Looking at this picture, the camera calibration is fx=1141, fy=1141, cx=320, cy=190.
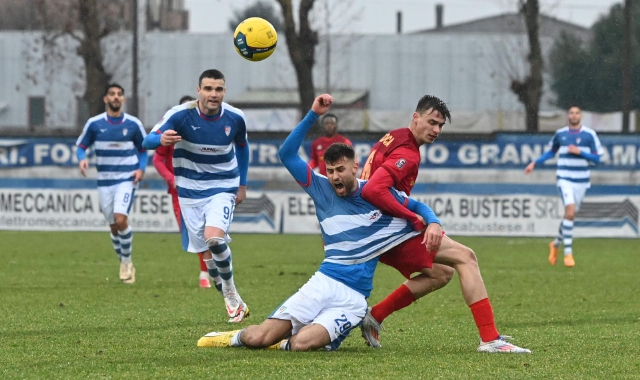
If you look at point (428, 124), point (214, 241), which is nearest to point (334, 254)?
point (428, 124)

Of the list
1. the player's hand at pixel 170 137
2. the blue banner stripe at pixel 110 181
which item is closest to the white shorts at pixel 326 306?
the player's hand at pixel 170 137

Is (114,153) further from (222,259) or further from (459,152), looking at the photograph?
(459,152)

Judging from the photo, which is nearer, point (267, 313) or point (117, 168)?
point (267, 313)

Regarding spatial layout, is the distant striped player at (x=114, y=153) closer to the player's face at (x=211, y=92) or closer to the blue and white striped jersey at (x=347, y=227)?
the player's face at (x=211, y=92)

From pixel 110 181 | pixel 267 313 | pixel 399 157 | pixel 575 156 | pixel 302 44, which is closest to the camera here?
pixel 399 157

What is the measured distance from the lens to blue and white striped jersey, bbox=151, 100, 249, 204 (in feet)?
31.5

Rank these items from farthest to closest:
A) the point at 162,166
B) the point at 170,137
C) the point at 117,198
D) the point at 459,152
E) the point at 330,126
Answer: the point at 459,152 < the point at 330,126 < the point at 117,198 < the point at 162,166 < the point at 170,137

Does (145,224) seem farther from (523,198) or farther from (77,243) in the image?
(523,198)

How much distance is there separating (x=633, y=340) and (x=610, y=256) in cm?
1039

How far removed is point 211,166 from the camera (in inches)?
386

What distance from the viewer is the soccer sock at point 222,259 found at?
9.45 m

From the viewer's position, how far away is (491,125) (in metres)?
35.3

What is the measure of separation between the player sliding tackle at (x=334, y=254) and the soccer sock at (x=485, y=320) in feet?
1.70

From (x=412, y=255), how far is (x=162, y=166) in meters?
6.06
